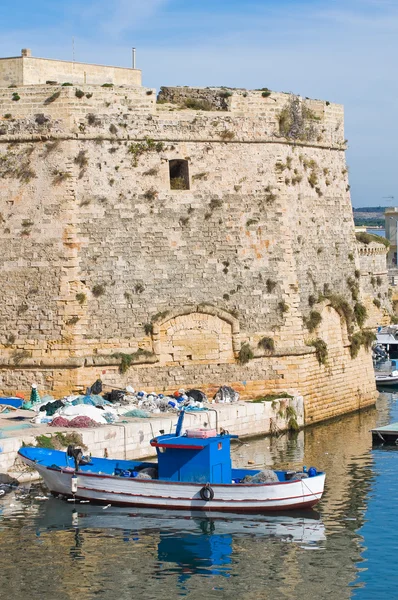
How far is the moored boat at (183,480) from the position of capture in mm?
17875

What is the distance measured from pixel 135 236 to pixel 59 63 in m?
4.97

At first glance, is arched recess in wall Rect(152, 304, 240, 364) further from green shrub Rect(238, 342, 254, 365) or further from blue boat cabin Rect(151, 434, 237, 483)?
blue boat cabin Rect(151, 434, 237, 483)

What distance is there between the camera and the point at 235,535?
17.0 meters

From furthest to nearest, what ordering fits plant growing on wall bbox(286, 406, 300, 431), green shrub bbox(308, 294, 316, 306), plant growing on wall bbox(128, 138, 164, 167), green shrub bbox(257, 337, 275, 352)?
green shrub bbox(308, 294, 316, 306) → green shrub bbox(257, 337, 275, 352) → plant growing on wall bbox(286, 406, 300, 431) → plant growing on wall bbox(128, 138, 164, 167)

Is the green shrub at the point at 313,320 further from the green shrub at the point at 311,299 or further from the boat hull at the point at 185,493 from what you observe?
the boat hull at the point at 185,493

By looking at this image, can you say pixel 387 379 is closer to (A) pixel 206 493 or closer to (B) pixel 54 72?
(B) pixel 54 72

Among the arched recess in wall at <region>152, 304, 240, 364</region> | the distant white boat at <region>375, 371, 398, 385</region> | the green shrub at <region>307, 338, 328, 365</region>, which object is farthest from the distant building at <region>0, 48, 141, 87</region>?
the distant white boat at <region>375, 371, 398, 385</region>

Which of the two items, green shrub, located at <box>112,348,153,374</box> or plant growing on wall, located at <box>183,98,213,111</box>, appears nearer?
green shrub, located at <box>112,348,153,374</box>

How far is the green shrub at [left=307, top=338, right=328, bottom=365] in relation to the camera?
25.7 metres

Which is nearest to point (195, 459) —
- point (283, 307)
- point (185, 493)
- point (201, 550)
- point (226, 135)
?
point (185, 493)

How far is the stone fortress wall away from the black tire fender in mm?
6285

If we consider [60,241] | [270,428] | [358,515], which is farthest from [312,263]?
[358,515]

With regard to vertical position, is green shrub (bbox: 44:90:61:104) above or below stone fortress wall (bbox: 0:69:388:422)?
above

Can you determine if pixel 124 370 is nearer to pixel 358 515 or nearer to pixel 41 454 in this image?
pixel 41 454
